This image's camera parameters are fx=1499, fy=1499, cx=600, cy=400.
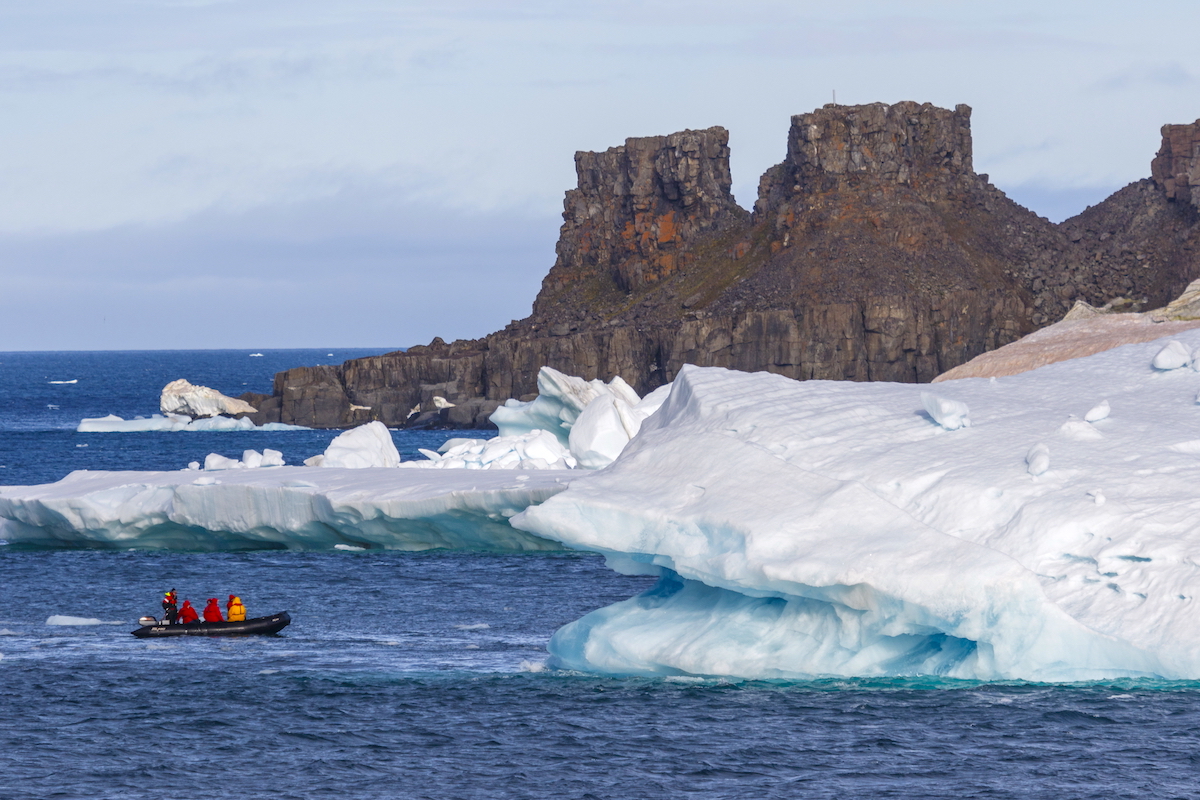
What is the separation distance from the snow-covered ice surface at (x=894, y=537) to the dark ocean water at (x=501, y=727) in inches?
31.0

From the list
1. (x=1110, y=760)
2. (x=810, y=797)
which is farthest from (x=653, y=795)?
(x=1110, y=760)

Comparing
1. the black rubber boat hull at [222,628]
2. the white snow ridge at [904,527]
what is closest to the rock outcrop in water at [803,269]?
the black rubber boat hull at [222,628]

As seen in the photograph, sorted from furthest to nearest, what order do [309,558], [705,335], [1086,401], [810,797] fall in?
[705,335] < [309,558] < [1086,401] < [810,797]

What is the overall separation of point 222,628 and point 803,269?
416 feet

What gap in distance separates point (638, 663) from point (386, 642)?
9038 millimetres

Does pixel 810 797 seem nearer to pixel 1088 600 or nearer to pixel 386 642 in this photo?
pixel 1088 600

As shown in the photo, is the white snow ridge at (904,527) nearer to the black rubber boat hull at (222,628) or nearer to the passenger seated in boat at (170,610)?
the black rubber boat hull at (222,628)

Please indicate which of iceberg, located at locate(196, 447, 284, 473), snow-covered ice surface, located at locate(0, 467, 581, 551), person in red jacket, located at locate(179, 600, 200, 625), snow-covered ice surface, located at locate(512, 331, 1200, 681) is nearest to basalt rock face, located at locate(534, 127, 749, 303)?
iceberg, located at locate(196, 447, 284, 473)

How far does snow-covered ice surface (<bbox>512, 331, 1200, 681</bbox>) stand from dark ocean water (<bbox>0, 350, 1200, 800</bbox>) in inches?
31.0

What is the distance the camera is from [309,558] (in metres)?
45.9

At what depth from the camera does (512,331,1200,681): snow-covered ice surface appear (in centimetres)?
2080

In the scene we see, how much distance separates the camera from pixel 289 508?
4225cm

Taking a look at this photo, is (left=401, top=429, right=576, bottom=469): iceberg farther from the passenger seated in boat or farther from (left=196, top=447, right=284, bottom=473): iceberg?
the passenger seated in boat

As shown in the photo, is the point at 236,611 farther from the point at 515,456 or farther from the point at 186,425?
the point at 186,425
